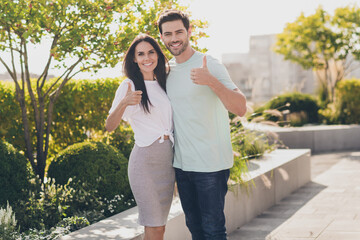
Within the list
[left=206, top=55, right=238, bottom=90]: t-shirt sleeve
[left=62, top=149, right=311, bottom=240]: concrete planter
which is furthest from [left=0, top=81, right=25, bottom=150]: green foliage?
[left=206, top=55, right=238, bottom=90]: t-shirt sleeve

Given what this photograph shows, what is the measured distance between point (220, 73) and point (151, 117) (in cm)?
53

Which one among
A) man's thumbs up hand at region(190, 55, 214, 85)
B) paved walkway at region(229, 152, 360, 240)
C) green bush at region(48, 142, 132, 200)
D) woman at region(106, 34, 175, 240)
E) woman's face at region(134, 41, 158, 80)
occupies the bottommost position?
paved walkway at region(229, 152, 360, 240)

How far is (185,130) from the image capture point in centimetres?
322

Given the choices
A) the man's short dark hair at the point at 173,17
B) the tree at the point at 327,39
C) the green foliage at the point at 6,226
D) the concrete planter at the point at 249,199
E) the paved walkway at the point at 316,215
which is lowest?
the paved walkway at the point at 316,215

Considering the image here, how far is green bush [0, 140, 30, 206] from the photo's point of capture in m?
4.90

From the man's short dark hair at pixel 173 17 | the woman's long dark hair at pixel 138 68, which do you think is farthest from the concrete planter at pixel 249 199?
A: the man's short dark hair at pixel 173 17

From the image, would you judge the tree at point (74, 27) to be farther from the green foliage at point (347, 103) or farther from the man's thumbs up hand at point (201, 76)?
the green foliage at point (347, 103)

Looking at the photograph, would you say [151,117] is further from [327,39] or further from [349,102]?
[327,39]

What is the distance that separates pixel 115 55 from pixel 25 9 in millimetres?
1333

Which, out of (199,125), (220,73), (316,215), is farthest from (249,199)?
(220,73)

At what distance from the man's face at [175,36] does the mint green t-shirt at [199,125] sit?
15 cm

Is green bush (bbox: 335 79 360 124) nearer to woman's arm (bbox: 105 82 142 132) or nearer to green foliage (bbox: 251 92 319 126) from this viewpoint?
green foliage (bbox: 251 92 319 126)

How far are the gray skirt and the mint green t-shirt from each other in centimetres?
9

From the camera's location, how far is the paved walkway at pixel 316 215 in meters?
5.22
